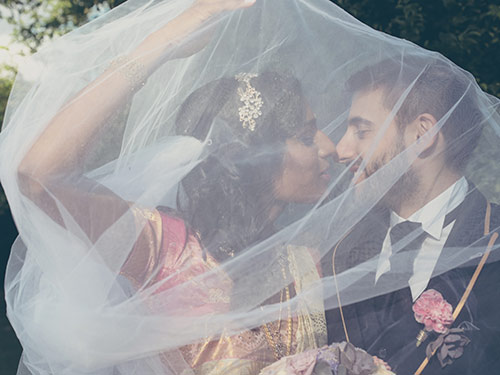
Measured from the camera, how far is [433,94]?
2.10 m

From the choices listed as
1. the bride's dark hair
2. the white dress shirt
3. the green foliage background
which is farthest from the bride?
the green foliage background

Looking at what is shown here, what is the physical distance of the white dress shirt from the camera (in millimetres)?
2051

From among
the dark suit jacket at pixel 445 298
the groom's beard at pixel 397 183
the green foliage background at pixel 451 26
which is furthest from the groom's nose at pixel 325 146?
the green foliage background at pixel 451 26

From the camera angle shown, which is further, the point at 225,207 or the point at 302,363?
the point at 225,207

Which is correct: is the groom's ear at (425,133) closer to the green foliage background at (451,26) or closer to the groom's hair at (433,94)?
the groom's hair at (433,94)

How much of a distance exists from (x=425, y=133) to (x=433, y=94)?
13cm

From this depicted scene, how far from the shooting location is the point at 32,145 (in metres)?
1.88

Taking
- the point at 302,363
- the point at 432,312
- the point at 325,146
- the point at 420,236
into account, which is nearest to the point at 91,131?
the point at 325,146

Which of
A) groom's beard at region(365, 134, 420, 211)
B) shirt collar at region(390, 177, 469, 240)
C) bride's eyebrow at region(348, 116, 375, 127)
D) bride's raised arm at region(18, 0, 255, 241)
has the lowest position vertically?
shirt collar at region(390, 177, 469, 240)

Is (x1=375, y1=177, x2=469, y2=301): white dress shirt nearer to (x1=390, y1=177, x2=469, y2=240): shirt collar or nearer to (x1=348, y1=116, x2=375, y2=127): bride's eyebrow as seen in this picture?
(x1=390, y1=177, x2=469, y2=240): shirt collar

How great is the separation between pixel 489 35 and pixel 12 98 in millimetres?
2826

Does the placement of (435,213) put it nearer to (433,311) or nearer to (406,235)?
(406,235)

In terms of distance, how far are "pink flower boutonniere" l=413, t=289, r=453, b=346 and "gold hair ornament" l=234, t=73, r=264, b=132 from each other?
0.74 meters

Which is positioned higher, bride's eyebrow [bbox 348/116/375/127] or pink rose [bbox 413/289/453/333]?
bride's eyebrow [bbox 348/116/375/127]
